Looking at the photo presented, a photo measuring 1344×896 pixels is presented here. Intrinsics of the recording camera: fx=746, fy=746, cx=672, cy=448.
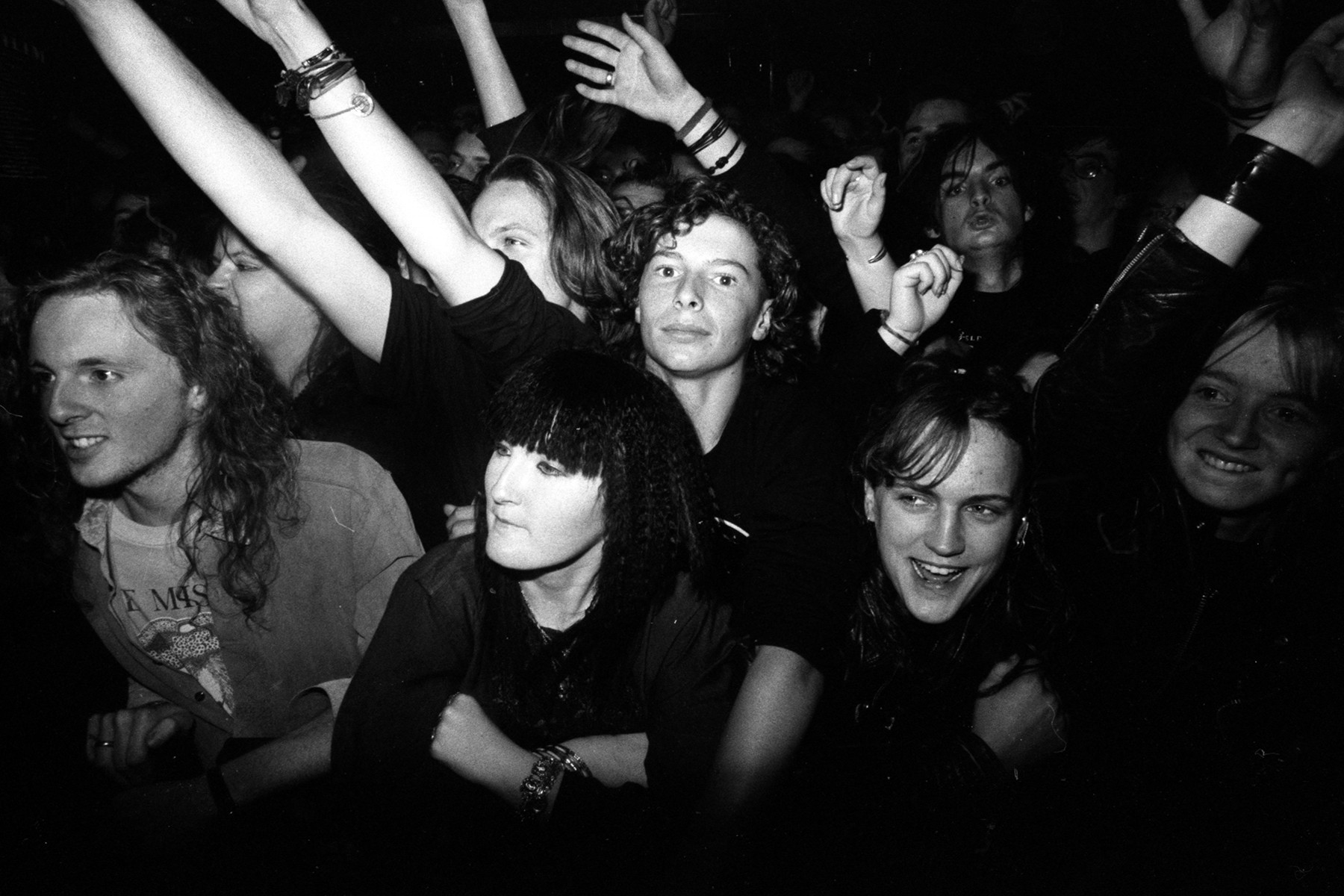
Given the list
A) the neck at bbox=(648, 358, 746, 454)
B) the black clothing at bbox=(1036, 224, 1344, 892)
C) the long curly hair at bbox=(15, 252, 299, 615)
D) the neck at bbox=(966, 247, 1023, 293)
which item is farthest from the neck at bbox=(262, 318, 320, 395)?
the neck at bbox=(966, 247, 1023, 293)

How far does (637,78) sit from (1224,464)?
5.38 ft

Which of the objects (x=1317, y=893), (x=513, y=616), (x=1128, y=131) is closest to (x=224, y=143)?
(x=513, y=616)

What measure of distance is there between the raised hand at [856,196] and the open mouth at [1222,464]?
0.91 m

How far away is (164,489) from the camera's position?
162 centimetres

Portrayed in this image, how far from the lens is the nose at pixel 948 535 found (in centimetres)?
155

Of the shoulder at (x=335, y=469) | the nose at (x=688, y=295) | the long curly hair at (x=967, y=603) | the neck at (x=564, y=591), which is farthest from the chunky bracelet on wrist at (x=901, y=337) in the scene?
the shoulder at (x=335, y=469)

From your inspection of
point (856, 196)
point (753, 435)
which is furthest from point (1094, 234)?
point (753, 435)

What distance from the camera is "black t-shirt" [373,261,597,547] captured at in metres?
1.39

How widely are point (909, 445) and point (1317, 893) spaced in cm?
119

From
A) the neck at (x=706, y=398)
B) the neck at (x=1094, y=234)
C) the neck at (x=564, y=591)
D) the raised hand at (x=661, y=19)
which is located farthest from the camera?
the neck at (x=1094, y=234)

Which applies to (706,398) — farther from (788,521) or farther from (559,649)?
(559,649)

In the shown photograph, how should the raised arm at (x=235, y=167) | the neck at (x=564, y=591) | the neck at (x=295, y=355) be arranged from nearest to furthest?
the raised arm at (x=235, y=167), the neck at (x=564, y=591), the neck at (x=295, y=355)

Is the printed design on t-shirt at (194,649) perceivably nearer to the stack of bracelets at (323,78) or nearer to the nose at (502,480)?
the nose at (502,480)

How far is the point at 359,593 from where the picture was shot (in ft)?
5.61
